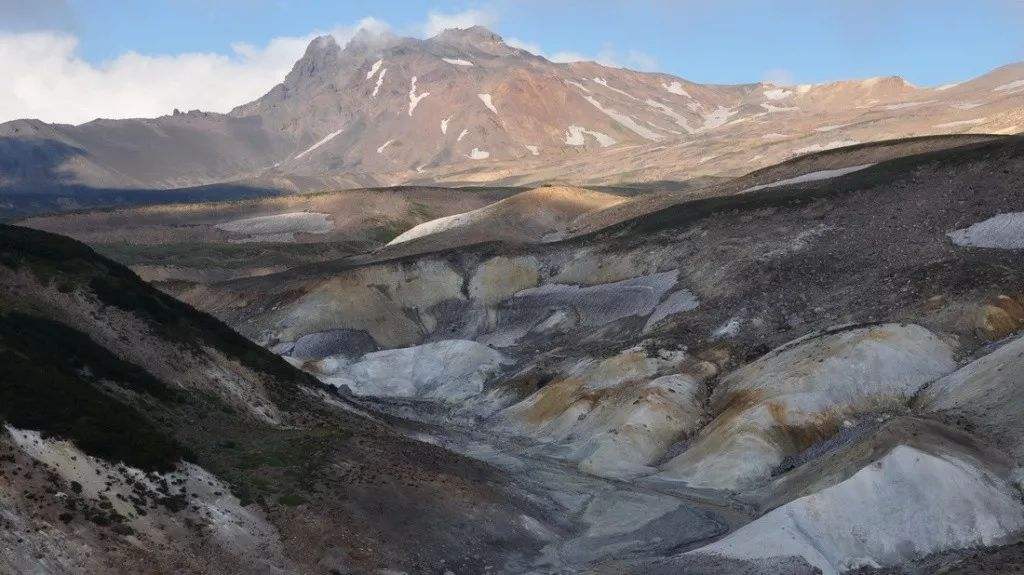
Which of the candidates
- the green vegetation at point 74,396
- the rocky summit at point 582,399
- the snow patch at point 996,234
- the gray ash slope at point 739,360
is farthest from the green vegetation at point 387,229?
the green vegetation at point 74,396

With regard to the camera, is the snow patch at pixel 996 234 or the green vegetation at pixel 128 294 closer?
the green vegetation at pixel 128 294

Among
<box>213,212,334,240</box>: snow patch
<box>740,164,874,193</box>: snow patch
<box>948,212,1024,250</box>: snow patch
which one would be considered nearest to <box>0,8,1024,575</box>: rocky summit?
<box>948,212,1024,250</box>: snow patch

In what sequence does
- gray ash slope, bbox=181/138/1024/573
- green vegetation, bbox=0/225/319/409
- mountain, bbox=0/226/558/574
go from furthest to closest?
green vegetation, bbox=0/225/319/409, gray ash slope, bbox=181/138/1024/573, mountain, bbox=0/226/558/574

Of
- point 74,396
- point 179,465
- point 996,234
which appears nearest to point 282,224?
point 996,234

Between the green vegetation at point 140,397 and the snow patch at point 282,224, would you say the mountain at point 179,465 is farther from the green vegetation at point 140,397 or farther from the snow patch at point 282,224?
the snow patch at point 282,224

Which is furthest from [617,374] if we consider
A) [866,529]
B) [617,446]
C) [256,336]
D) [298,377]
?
[256,336]

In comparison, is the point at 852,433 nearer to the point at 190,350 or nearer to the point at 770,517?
the point at 770,517

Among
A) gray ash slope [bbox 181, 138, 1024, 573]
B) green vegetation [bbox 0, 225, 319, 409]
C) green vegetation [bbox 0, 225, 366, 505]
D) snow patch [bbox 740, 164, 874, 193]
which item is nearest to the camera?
green vegetation [bbox 0, 225, 366, 505]

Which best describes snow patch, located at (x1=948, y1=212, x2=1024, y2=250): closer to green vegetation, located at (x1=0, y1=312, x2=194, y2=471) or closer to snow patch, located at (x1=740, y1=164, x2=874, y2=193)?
snow patch, located at (x1=740, y1=164, x2=874, y2=193)

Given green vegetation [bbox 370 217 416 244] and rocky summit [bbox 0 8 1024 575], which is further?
green vegetation [bbox 370 217 416 244]
